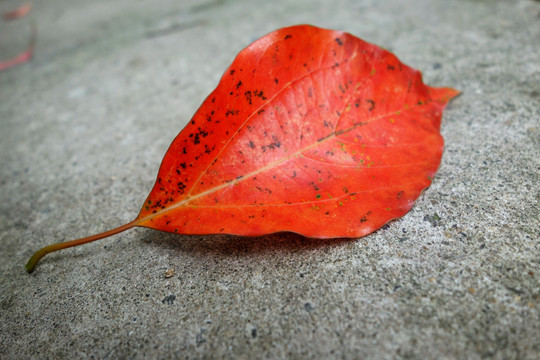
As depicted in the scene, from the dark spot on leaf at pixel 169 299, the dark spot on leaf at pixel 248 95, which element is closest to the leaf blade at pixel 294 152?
the dark spot on leaf at pixel 248 95

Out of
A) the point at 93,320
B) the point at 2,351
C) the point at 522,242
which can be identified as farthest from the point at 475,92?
the point at 2,351

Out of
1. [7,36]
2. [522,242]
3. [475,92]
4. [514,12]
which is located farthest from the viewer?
[7,36]

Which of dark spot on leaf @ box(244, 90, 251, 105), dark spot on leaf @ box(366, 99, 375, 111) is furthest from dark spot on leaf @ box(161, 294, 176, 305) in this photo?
dark spot on leaf @ box(366, 99, 375, 111)

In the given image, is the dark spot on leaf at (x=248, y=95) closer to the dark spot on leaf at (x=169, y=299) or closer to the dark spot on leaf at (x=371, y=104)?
the dark spot on leaf at (x=371, y=104)

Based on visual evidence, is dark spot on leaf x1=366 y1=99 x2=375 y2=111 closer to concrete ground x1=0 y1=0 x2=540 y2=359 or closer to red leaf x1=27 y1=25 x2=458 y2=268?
red leaf x1=27 y1=25 x2=458 y2=268

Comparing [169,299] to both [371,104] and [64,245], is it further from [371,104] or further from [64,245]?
[371,104]

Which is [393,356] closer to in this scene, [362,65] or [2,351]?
[362,65]
